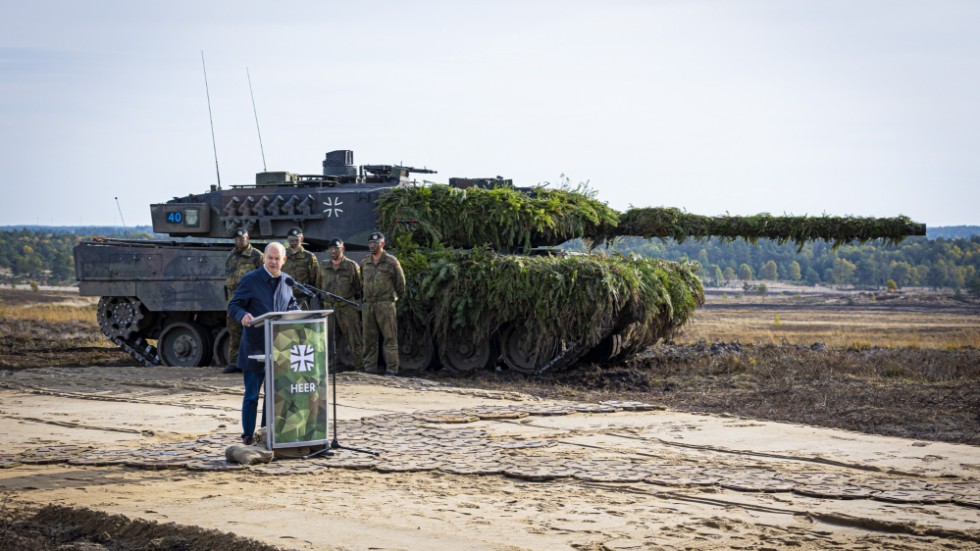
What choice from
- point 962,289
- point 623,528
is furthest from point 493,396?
point 962,289

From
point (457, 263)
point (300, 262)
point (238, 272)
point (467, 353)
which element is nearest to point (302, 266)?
point (300, 262)

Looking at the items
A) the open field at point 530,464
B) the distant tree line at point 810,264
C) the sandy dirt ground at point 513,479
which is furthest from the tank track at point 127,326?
the distant tree line at point 810,264

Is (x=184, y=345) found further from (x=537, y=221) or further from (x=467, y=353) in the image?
(x=537, y=221)

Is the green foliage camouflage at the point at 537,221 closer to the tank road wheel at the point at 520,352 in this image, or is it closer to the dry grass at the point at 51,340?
the tank road wheel at the point at 520,352

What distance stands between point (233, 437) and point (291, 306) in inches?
52.8

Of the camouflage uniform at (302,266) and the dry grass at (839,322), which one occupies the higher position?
the camouflage uniform at (302,266)

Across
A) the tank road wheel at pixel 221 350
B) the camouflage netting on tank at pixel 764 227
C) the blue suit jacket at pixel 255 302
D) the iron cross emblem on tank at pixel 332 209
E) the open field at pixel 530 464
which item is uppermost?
the iron cross emblem on tank at pixel 332 209

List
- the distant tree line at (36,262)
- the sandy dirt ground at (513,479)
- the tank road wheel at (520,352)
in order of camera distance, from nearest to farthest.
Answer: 1. the sandy dirt ground at (513,479)
2. the tank road wheel at (520,352)
3. the distant tree line at (36,262)

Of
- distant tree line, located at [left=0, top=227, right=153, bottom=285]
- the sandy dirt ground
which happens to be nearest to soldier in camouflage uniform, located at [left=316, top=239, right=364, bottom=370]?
the sandy dirt ground

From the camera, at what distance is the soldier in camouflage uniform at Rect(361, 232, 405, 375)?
1620 cm

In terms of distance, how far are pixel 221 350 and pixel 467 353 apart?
3.79 m

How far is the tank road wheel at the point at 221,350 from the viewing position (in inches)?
731

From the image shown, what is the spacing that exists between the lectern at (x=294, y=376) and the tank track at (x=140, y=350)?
33.7 feet

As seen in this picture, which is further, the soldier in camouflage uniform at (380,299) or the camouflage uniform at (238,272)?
the camouflage uniform at (238,272)
